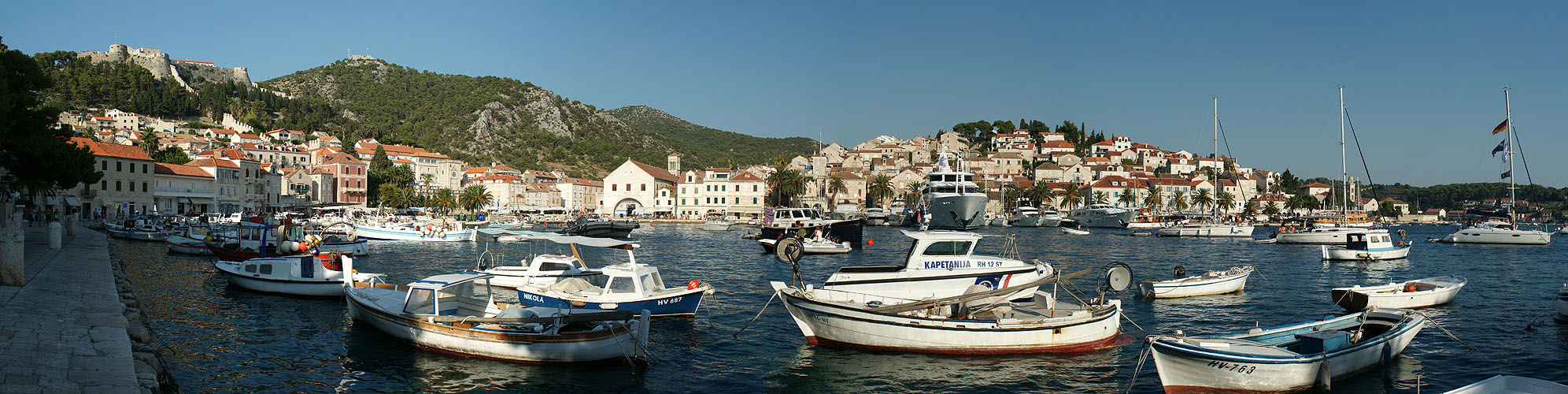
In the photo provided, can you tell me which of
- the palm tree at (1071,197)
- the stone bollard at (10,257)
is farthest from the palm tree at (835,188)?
the stone bollard at (10,257)

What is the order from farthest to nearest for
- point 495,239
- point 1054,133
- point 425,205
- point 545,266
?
point 1054,133 → point 425,205 → point 495,239 → point 545,266

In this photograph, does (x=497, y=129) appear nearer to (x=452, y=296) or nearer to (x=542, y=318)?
(x=452, y=296)

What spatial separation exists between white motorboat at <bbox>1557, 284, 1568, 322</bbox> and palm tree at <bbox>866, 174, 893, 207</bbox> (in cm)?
10284

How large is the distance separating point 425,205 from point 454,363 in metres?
107

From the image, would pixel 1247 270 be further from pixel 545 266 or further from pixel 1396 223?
pixel 1396 223

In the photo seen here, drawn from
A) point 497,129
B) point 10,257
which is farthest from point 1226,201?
point 497,129

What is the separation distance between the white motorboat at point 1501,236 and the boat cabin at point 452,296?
7449cm

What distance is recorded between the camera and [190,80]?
168 m

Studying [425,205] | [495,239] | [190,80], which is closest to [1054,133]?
[425,205]

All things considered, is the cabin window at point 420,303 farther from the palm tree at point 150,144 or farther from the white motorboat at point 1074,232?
the palm tree at point 150,144

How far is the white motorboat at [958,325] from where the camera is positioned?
49.5ft

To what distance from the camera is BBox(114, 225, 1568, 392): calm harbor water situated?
13.2m

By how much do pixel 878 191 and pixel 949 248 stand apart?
104886 millimetres

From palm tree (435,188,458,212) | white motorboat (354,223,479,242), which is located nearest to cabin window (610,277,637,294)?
white motorboat (354,223,479,242)
